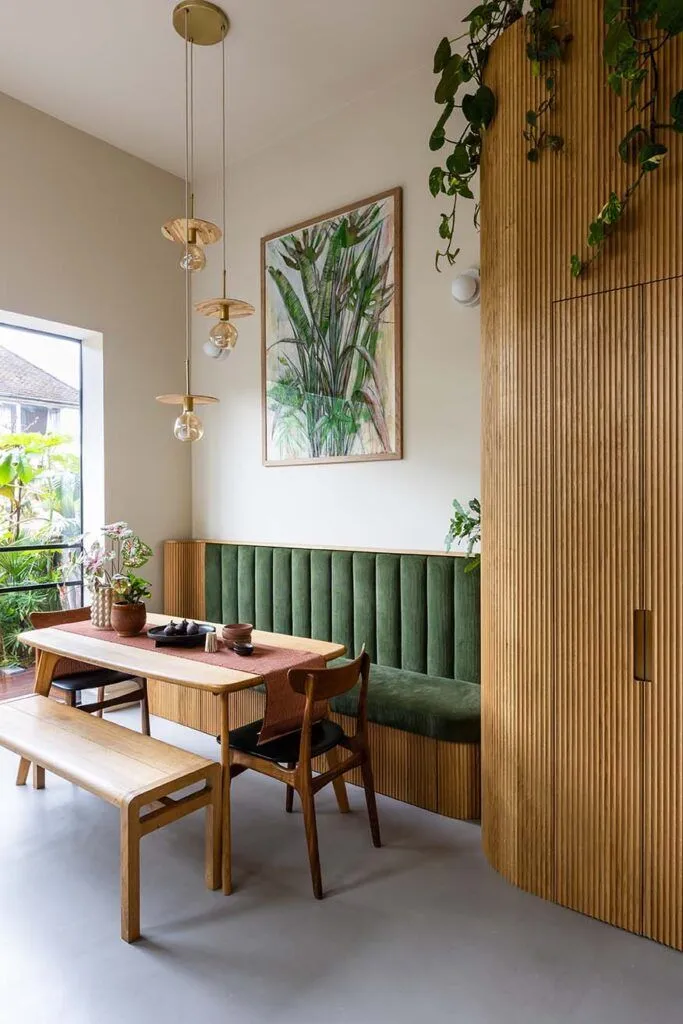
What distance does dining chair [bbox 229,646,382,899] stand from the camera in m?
2.29

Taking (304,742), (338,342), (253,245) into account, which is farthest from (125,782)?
(253,245)

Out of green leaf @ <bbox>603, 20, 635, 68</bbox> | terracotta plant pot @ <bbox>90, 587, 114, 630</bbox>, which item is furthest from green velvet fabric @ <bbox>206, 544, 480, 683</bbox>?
green leaf @ <bbox>603, 20, 635, 68</bbox>

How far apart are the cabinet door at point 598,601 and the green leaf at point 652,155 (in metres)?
0.36

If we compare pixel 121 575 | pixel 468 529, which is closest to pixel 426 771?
pixel 468 529

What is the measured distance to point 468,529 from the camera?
3.21 meters

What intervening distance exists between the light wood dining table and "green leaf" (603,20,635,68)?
2352mm

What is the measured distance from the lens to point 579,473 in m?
2.22

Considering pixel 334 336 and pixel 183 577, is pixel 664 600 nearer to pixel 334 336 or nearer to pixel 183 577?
pixel 334 336

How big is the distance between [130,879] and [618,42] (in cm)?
307

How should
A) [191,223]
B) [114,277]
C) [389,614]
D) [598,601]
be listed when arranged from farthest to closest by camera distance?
[114,277]
[389,614]
[191,223]
[598,601]

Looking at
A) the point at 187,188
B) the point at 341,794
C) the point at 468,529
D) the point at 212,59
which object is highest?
the point at 212,59

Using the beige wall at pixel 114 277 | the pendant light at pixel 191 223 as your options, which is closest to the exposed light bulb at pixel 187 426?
the pendant light at pixel 191 223

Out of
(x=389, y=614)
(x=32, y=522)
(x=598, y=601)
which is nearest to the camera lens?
(x=598, y=601)

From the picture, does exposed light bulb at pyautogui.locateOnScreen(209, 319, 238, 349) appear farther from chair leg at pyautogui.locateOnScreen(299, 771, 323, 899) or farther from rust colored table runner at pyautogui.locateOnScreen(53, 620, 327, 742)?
chair leg at pyautogui.locateOnScreen(299, 771, 323, 899)
